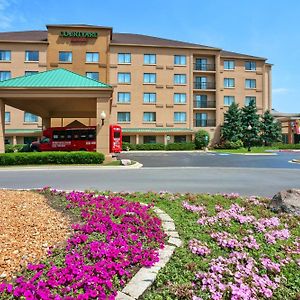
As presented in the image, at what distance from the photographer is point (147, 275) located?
361 cm

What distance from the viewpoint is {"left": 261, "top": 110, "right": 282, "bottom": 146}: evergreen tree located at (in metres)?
51.7

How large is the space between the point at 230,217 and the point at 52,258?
3727mm

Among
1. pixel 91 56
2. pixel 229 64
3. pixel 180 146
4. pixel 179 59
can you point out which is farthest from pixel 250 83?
pixel 91 56

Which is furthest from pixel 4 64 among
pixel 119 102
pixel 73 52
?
pixel 119 102

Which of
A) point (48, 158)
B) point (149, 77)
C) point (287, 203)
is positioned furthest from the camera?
point (149, 77)

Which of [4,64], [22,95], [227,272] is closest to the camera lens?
[227,272]

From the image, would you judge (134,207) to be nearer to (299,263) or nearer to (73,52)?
(299,263)

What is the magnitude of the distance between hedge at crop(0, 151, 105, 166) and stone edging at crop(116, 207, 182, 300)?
1540 cm

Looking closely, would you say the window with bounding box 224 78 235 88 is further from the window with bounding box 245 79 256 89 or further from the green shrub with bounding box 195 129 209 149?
the green shrub with bounding box 195 129 209 149

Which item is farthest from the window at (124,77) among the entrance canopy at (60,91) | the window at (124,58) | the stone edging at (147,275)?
Result: the stone edging at (147,275)

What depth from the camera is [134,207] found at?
641 centimetres

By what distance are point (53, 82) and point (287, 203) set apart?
18.8 m

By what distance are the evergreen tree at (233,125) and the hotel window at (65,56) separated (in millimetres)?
27995

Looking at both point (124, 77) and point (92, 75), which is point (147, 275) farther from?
point (92, 75)
